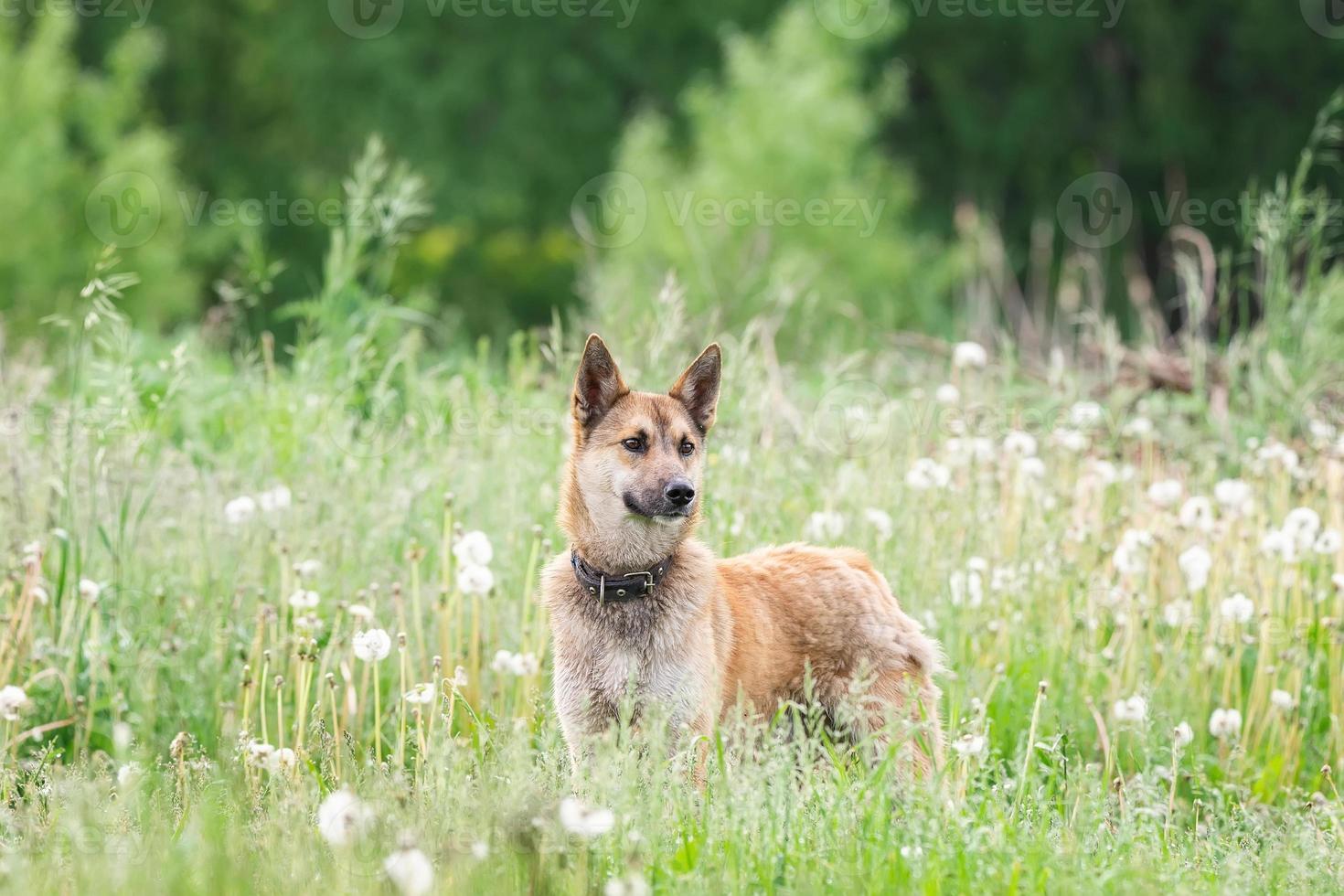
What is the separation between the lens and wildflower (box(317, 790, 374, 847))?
2949 mm

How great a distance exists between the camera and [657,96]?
3114 centimetres

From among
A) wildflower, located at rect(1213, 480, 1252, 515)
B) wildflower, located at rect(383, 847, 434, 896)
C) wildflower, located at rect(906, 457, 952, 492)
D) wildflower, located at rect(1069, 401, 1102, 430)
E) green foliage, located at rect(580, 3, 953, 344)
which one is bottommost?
wildflower, located at rect(383, 847, 434, 896)

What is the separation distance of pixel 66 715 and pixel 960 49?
83.7 ft

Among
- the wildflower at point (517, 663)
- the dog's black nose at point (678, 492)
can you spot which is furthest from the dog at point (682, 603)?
the wildflower at point (517, 663)

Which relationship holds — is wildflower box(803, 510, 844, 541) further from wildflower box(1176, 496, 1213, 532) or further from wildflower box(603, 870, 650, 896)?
wildflower box(603, 870, 650, 896)

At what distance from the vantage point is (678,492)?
15.1ft

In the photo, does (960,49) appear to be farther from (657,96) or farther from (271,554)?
(271,554)

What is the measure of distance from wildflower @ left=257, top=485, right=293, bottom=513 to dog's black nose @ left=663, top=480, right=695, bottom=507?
190cm

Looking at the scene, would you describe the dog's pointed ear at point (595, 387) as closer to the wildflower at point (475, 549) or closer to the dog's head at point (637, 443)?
the dog's head at point (637, 443)

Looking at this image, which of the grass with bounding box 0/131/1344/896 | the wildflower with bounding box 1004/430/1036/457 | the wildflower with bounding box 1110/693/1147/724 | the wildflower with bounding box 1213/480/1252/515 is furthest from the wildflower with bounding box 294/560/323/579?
the wildflower with bounding box 1213/480/1252/515

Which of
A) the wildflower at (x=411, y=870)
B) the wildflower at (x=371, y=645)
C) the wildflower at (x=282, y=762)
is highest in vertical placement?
the wildflower at (x=371, y=645)

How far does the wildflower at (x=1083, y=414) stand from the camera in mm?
6691

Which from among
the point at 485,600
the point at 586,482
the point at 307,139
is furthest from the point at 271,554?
the point at 307,139

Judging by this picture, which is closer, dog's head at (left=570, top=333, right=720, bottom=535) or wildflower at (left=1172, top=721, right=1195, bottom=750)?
wildflower at (left=1172, top=721, right=1195, bottom=750)
